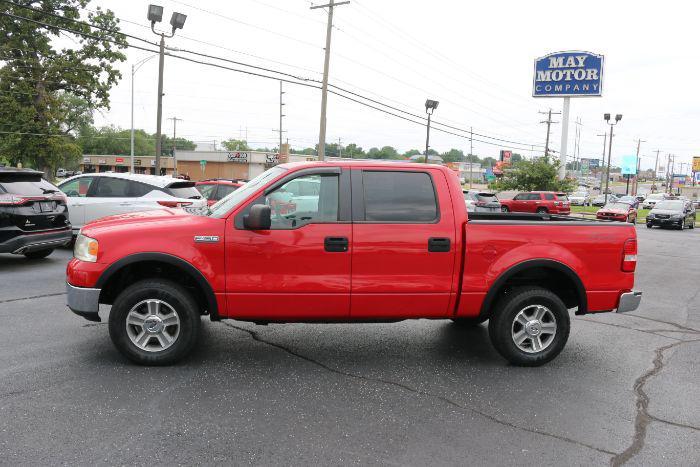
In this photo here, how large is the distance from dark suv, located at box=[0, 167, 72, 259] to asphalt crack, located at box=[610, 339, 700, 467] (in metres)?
8.99

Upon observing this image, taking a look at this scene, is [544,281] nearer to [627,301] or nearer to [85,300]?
[627,301]

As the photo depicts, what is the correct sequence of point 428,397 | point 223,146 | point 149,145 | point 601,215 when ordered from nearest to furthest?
1. point 428,397
2. point 601,215
3. point 149,145
4. point 223,146

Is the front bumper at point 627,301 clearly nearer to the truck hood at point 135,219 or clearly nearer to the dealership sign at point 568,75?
the truck hood at point 135,219

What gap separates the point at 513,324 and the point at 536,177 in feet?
157

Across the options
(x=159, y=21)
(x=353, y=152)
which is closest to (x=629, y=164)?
(x=353, y=152)

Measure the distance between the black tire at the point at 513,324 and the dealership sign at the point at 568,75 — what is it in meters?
58.1

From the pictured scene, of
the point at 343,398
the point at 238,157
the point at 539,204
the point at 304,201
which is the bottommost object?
the point at 343,398

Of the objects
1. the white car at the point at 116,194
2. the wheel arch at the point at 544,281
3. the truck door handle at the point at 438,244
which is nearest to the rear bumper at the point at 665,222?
the white car at the point at 116,194

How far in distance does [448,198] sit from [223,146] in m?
157

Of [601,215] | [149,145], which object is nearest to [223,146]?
[149,145]

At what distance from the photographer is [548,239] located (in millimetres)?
5316

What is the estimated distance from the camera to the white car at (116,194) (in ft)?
37.2

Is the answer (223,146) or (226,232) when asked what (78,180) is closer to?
(226,232)

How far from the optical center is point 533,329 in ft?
17.7
